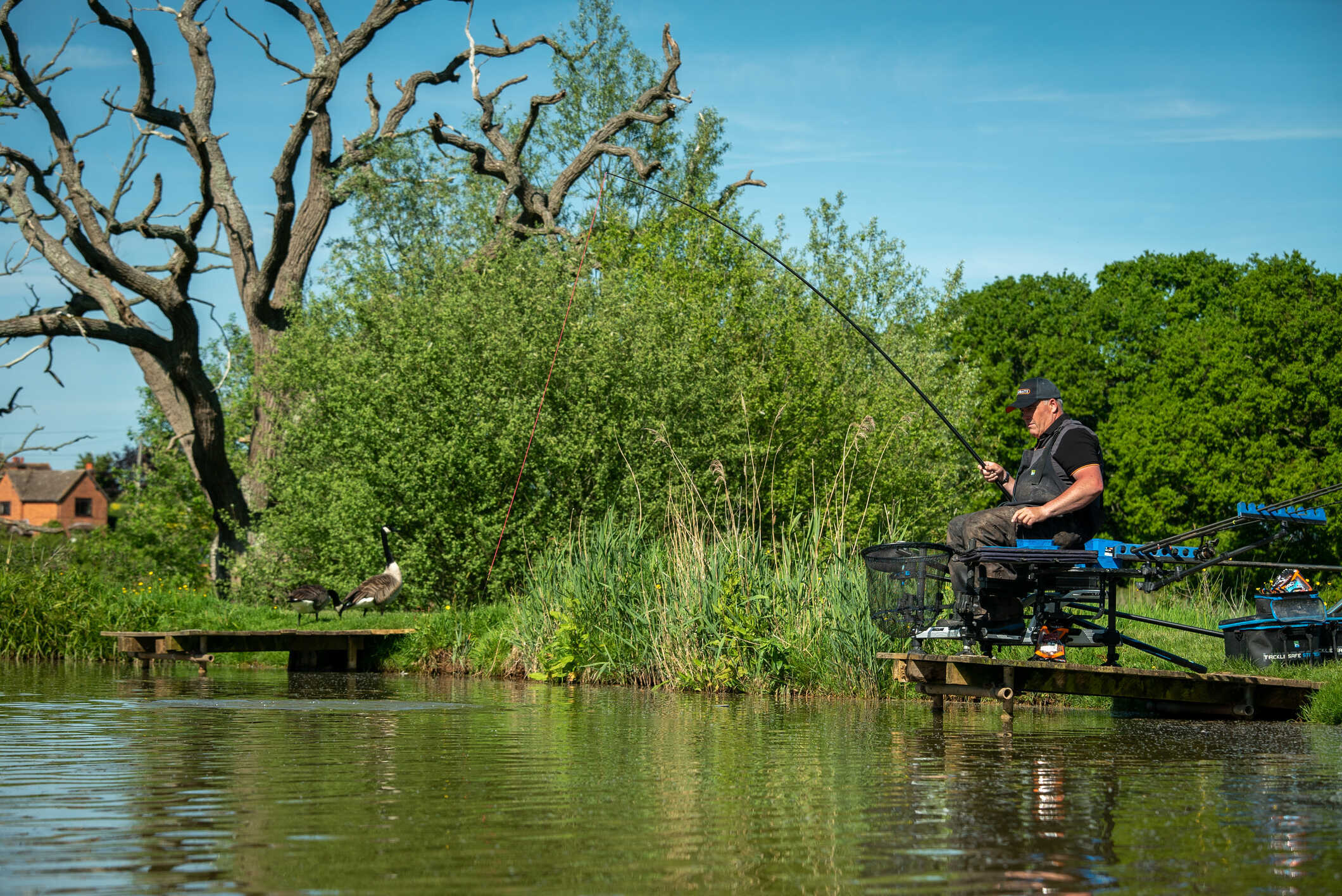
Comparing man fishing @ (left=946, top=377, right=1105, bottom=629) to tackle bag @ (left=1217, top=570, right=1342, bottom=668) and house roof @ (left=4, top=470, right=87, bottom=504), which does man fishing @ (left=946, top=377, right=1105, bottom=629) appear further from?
house roof @ (left=4, top=470, right=87, bottom=504)

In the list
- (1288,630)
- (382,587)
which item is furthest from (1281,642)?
(382,587)

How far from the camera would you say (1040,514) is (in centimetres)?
790

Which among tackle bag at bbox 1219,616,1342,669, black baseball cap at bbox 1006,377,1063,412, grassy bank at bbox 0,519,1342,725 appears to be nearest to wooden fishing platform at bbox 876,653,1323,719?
grassy bank at bbox 0,519,1342,725

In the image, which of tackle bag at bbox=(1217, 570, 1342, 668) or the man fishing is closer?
the man fishing

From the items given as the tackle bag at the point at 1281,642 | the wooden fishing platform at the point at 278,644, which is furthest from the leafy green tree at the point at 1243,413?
the wooden fishing platform at the point at 278,644

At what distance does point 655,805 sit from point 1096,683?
4517 millimetres

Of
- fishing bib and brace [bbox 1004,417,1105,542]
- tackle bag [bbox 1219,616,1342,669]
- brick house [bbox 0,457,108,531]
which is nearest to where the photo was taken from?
fishing bib and brace [bbox 1004,417,1105,542]

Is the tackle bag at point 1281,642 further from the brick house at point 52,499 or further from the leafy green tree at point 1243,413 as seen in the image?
the brick house at point 52,499

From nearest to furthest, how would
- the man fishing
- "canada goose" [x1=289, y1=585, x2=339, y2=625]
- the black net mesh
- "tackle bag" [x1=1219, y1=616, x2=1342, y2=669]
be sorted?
the man fishing, the black net mesh, "tackle bag" [x1=1219, y1=616, x2=1342, y2=669], "canada goose" [x1=289, y1=585, x2=339, y2=625]

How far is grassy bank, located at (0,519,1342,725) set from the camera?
37.9 feet

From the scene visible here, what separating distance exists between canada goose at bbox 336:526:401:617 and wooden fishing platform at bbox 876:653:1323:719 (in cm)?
963

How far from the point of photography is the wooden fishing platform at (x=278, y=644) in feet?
51.2

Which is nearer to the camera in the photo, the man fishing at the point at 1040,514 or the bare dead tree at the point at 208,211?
the man fishing at the point at 1040,514

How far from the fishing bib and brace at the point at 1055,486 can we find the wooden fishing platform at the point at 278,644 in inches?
374
